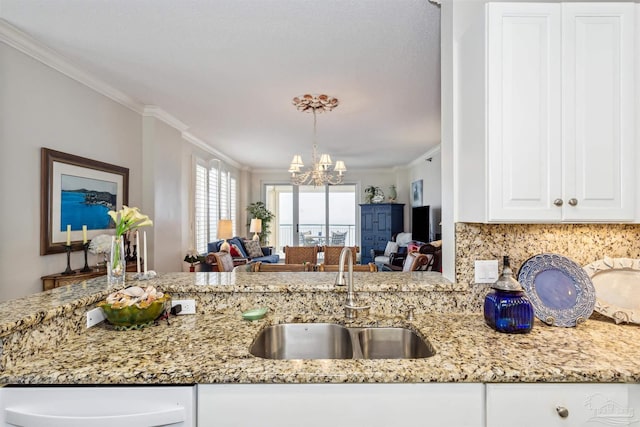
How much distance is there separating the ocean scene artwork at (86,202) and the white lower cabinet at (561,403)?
3405 mm

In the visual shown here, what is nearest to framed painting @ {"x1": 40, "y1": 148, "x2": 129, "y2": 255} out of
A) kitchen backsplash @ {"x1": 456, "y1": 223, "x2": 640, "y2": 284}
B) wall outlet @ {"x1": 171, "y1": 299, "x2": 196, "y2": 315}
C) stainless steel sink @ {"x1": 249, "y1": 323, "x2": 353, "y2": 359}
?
wall outlet @ {"x1": 171, "y1": 299, "x2": 196, "y2": 315}

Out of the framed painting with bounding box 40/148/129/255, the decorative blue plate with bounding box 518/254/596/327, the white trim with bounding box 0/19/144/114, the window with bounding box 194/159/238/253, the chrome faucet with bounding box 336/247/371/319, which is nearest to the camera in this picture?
the decorative blue plate with bounding box 518/254/596/327

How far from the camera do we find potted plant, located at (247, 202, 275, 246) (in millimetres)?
8906

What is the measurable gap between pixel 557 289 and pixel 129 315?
181cm

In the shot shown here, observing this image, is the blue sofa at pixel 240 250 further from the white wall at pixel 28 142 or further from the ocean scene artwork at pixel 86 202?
the white wall at pixel 28 142

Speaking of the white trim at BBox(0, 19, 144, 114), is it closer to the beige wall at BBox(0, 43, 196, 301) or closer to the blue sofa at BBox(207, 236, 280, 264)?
the beige wall at BBox(0, 43, 196, 301)

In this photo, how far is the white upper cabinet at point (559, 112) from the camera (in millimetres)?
1421

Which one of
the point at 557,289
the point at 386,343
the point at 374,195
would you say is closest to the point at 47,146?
the point at 386,343

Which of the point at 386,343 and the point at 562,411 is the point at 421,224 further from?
the point at 562,411

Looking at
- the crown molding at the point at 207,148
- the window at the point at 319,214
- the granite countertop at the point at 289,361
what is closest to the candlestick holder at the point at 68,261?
the granite countertop at the point at 289,361

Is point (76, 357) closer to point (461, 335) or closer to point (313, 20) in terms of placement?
point (461, 335)

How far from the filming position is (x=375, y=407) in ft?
3.69

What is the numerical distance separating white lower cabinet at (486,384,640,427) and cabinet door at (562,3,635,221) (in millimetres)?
622

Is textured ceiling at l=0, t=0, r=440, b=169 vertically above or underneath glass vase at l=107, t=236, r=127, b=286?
above
